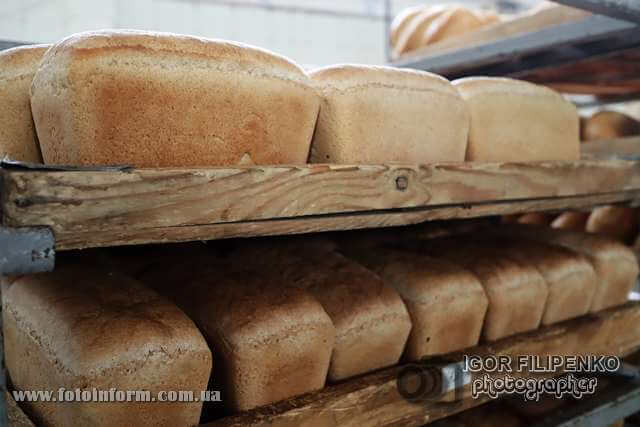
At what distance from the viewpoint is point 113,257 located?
4.39 ft

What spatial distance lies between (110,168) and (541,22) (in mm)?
1738

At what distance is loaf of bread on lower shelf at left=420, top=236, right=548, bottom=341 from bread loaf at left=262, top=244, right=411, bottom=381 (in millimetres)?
318

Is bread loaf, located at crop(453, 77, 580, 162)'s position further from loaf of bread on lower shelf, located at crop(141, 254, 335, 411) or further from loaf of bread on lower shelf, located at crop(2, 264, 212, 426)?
loaf of bread on lower shelf, located at crop(2, 264, 212, 426)


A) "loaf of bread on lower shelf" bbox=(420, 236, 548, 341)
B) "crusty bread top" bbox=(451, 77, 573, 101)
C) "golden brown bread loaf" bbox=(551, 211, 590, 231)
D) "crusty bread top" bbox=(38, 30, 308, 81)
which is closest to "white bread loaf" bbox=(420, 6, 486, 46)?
"golden brown bread loaf" bbox=(551, 211, 590, 231)

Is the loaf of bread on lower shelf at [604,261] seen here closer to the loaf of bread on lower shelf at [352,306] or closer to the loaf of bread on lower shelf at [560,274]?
the loaf of bread on lower shelf at [560,274]

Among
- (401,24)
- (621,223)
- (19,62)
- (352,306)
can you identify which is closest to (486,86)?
(352,306)

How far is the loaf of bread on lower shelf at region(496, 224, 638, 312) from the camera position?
70.1 inches

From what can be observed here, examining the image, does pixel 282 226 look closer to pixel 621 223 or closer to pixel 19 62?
pixel 19 62

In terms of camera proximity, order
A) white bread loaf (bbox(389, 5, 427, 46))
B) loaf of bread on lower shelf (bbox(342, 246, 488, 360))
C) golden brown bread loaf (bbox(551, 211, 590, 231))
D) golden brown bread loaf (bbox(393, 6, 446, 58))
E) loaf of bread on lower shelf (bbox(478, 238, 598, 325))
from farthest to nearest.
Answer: white bread loaf (bbox(389, 5, 427, 46))
golden brown bread loaf (bbox(393, 6, 446, 58))
golden brown bread loaf (bbox(551, 211, 590, 231))
loaf of bread on lower shelf (bbox(478, 238, 598, 325))
loaf of bread on lower shelf (bbox(342, 246, 488, 360))

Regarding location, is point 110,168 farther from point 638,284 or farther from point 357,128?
point 638,284

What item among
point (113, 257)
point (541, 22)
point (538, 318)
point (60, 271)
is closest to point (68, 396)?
point (60, 271)

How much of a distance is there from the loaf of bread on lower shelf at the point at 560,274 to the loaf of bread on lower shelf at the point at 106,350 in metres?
1.05

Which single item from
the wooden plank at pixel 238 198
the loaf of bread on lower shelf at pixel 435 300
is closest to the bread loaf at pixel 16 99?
the wooden plank at pixel 238 198

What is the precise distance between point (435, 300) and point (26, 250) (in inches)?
37.6
